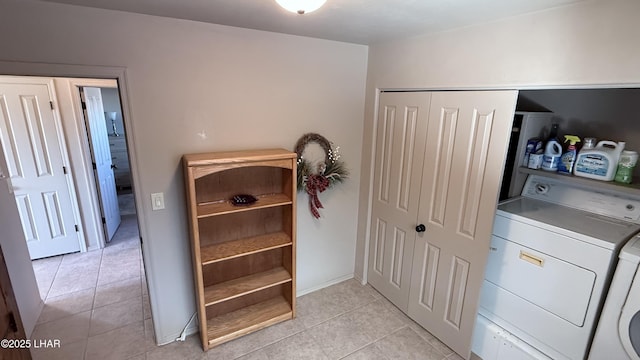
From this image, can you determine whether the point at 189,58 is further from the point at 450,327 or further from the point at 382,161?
the point at 450,327

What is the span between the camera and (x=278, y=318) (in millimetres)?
2443

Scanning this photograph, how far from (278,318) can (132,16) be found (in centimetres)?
239

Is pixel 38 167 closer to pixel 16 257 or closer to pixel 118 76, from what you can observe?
pixel 16 257

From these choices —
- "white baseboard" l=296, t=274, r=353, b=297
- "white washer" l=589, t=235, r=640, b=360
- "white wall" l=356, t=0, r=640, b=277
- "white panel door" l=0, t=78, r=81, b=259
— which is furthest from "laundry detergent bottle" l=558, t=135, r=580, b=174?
"white panel door" l=0, t=78, r=81, b=259

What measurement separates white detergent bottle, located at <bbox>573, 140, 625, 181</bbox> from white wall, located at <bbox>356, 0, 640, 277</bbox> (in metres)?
0.64

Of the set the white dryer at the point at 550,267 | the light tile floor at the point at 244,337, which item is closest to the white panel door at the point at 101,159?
the light tile floor at the point at 244,337

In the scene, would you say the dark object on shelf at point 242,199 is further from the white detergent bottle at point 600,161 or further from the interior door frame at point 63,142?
the interior door frame at point 63,142

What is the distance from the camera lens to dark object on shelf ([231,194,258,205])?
2100 millimetres

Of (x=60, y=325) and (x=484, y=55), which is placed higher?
(x=484, y=55)

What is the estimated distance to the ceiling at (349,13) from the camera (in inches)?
56.6

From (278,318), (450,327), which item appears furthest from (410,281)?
(278,318)

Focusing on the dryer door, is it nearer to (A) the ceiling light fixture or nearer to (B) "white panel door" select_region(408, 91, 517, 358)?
(B) "white panel door" select_region(408, 91, 517, 358)

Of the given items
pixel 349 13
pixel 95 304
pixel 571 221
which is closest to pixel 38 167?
pixel 95 304

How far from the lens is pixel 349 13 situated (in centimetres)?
161
